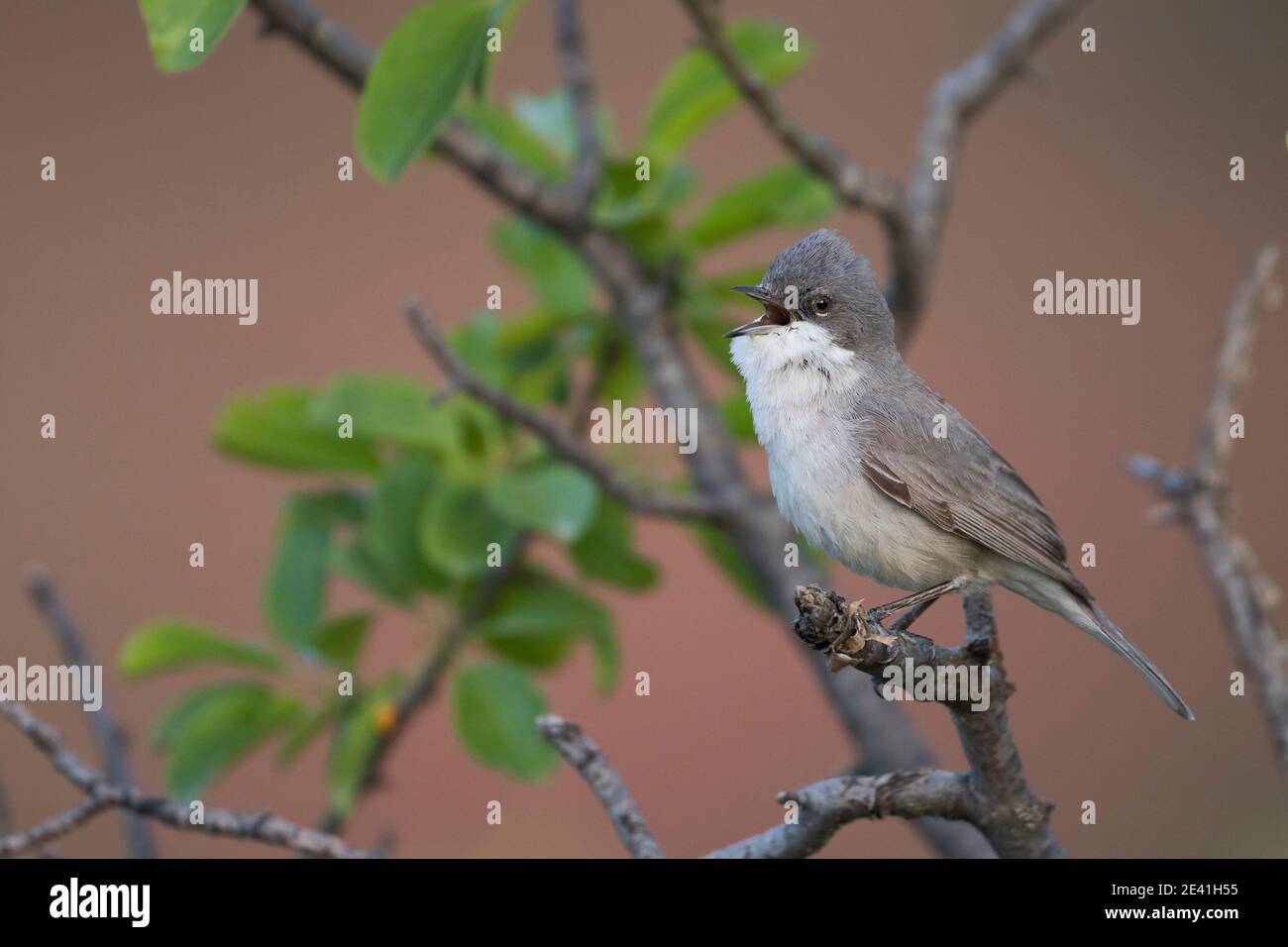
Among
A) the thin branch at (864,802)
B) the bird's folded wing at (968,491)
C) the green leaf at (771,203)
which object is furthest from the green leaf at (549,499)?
the thin branch at (864,802)

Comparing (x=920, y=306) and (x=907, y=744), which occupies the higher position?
(x=920, y=306)

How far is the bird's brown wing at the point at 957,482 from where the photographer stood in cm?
159

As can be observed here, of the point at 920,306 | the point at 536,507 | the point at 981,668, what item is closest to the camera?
the point at 981,668

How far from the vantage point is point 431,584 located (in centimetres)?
232

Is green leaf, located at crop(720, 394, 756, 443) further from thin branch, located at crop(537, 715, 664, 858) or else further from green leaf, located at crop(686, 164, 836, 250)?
thin branch, located at crop(537, 715, 664, 858)

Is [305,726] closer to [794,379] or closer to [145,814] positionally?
[145,814]

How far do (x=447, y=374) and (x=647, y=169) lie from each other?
0.68 metres

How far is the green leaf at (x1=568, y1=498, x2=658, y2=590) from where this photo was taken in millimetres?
2359

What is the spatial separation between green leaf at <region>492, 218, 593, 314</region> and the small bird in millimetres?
915

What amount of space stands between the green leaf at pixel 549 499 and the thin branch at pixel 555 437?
31 mm

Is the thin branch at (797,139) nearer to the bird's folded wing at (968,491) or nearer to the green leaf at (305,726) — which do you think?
the bird's folded wing at (968,491)

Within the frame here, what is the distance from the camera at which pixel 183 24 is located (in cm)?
121
